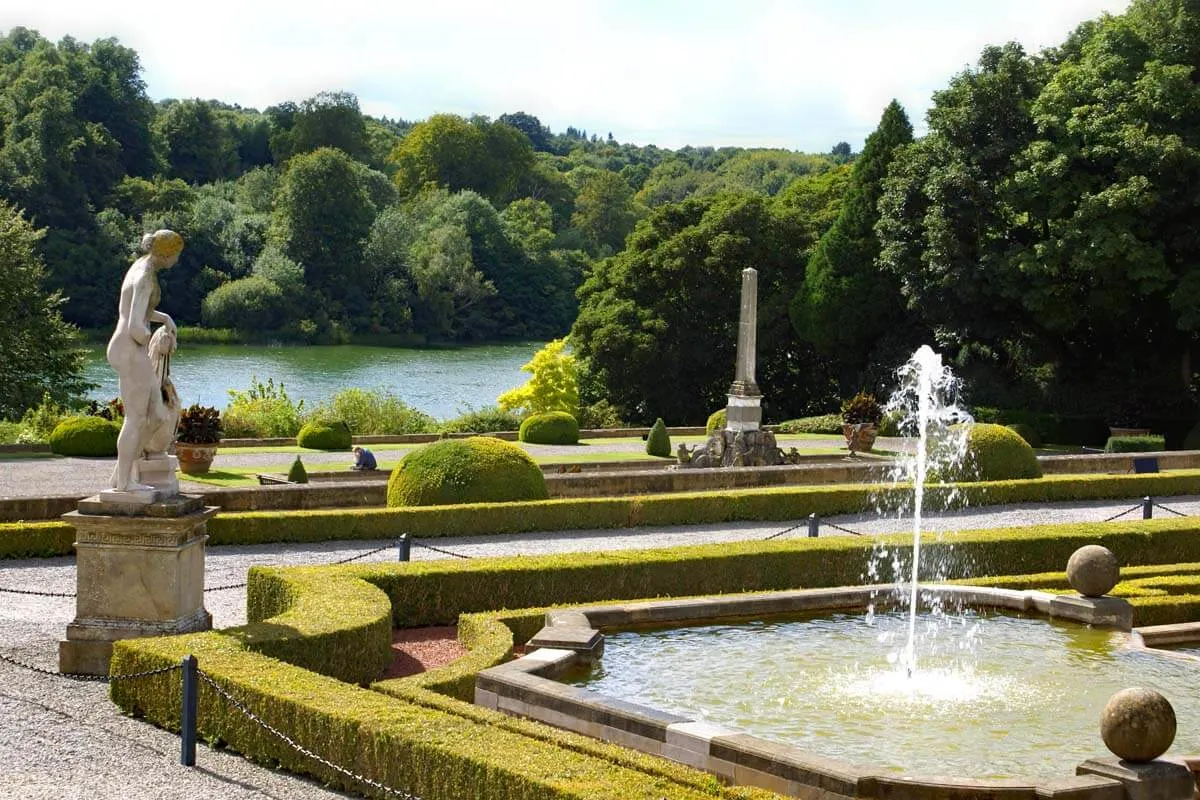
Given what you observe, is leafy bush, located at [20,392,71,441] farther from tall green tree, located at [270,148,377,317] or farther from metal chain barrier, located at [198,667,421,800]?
tall green tree, located at [270,148,377,317]

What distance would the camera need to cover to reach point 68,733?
9.85 metres

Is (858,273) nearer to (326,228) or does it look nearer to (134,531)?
(134,531)

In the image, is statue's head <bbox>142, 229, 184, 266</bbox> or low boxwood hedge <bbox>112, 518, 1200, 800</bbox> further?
statue's head <bbox>142, 229, 184, 266</bbox>

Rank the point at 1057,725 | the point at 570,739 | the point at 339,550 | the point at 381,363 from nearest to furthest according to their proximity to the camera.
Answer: the point at 570,739 < the point at 1057,725 < the point at 339,550 < the point at 381,363

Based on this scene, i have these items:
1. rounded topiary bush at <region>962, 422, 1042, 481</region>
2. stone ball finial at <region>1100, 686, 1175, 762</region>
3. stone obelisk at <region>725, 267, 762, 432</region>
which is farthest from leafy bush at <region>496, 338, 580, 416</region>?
stone ball finial at <region>1100, 686, 1175, 762</region>

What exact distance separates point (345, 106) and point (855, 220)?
6658 centimetres

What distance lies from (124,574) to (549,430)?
22.8m

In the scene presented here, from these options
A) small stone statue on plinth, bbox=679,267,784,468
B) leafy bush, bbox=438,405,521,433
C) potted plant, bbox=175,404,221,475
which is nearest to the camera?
potted plant, bbox=175,404,221,475

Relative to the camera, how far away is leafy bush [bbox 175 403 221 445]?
2523 centimetres

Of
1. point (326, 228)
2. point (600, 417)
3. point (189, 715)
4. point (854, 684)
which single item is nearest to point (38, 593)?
point (189, 715)

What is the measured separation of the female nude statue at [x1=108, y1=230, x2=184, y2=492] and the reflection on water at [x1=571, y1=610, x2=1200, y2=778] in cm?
393

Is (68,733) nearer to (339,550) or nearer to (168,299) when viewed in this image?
(339,550)

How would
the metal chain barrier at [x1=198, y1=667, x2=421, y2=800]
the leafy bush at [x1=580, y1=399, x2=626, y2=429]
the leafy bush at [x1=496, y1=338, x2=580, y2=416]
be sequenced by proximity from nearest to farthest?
the metal chain barrier at [x1=198, y1=667, x2=421, y2=800] → the leafy bush at [x1=496, y1=338, x2=580, y2=416] → the leafy bush at [x1=580, y1=399, x2=626, y2=429]

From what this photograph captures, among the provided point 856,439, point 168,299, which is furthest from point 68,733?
point 168,299
